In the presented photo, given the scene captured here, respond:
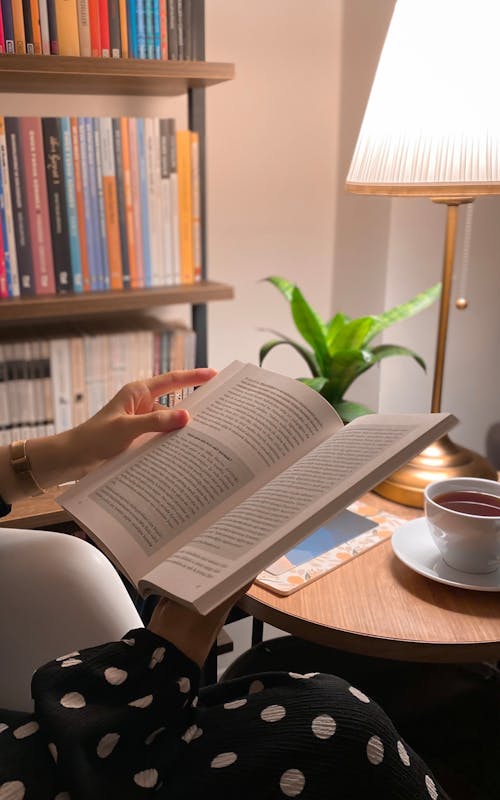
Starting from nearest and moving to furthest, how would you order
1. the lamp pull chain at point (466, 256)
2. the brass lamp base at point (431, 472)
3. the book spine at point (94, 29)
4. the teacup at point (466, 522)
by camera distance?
1. the teacup at point (466, 522)
2. the brass lamp base at point (431, 472)
3. the book spine at point (94, 29)
4. the lamp pull chain at point (466, 256)

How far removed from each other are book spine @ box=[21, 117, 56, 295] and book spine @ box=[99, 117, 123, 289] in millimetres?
98

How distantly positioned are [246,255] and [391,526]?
2.54 ft

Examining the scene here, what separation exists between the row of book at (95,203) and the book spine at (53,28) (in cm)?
10

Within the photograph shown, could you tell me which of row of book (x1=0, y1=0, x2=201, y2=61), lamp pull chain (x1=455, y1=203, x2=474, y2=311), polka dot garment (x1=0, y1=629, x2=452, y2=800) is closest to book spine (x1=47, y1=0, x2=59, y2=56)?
row of book (x1=0, y1=0, x2=201, y2=61)

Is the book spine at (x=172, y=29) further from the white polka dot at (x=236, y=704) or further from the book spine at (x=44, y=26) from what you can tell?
the white polka dot at (x=236, y=704)

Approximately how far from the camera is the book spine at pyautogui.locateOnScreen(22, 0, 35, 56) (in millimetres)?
1108

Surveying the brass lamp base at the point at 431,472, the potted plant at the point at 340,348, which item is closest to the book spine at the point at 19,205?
the potted plant at the point at 340,348

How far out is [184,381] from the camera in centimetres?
85

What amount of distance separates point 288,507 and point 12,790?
294 mm

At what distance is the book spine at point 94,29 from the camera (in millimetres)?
1147

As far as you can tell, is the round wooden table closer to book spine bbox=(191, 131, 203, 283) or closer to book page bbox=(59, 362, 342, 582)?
book page bbox=(59, 362, 342, 582)

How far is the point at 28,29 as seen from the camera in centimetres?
112

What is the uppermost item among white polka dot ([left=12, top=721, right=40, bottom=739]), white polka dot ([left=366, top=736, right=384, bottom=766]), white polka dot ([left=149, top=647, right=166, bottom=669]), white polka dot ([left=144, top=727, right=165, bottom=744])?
white polka dot ([left=149, top=647, right=166, bottom=669])

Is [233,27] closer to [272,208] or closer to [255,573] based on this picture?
[272,208]
